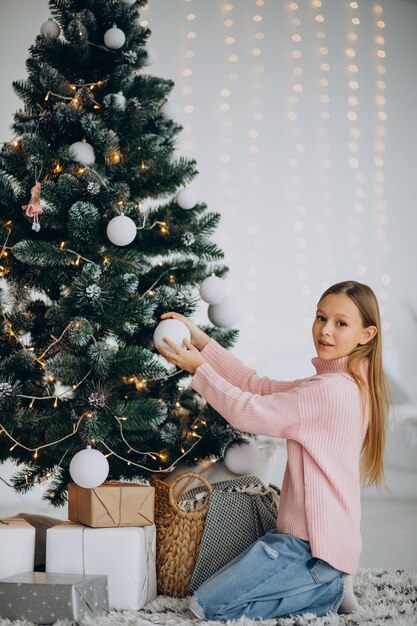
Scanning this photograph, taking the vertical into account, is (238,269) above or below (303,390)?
above

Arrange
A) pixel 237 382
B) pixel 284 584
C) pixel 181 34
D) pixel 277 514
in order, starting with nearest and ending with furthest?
pixel 284 584 < pixel 277 514 < pixel 237 382 < pixel 181 34

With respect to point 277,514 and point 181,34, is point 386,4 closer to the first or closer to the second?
point 181,34

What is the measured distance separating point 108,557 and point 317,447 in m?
0.52

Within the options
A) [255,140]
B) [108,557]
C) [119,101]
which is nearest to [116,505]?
[108,557]

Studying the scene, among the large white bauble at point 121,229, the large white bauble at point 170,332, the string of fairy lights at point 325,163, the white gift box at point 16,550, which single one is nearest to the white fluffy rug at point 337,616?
the white gift box at point 16,550

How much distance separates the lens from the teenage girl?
1.60 m

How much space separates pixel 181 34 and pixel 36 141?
2.15 meters

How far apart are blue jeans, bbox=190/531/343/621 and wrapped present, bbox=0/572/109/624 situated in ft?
0.80

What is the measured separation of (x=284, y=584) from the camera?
1.61 metres

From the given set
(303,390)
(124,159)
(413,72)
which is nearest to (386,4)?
(413,72)

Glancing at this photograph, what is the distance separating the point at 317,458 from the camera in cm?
166

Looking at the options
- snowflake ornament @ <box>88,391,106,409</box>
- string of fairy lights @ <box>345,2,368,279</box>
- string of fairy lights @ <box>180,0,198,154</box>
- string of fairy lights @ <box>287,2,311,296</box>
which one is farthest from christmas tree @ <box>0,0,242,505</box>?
string of fairy lights @ <box>345,2,368,279</box>

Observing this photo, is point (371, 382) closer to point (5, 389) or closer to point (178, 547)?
point (178, 547)

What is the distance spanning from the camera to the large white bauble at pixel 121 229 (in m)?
1.76
